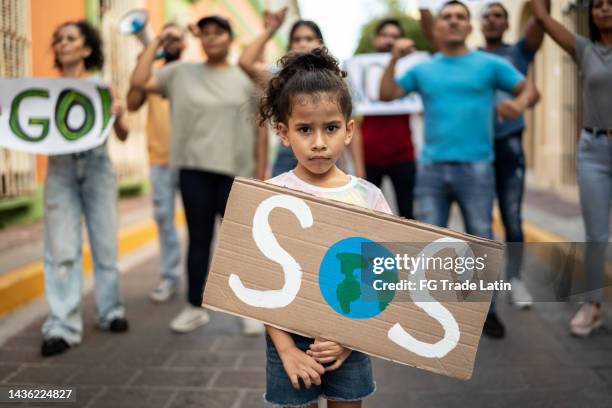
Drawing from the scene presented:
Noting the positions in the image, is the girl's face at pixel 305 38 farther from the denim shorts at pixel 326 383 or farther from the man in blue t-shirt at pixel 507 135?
the denim shorts at pixel 326 383

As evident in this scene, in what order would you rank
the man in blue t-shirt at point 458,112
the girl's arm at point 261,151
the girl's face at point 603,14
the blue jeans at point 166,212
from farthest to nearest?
the blue jeans at point 166,212 < the girl's arm at point 261,151 < the man in blue t-shirt at point 458,112 < the girl's face at point 603,14

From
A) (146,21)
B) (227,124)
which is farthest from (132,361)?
(146,21)

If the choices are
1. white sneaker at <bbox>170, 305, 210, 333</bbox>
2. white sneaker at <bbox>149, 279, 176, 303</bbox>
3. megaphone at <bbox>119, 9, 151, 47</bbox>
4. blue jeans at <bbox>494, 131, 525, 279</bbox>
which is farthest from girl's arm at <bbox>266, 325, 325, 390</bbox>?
white sneaker at <bbox>149, 279, 176, 303</bbox>

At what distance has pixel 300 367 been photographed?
1938 millimetres

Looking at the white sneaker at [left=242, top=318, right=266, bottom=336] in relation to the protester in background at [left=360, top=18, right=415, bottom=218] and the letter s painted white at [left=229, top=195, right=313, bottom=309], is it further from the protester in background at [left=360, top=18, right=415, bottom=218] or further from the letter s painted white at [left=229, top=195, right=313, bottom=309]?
the letter s painted white at [left=229, top=195, right=313, bottom=309]

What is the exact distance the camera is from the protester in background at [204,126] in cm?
406

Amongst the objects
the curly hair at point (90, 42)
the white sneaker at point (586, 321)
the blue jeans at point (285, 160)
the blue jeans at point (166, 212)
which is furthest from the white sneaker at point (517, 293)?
the blue jeans at point (166, 212)

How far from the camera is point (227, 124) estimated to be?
162 inches

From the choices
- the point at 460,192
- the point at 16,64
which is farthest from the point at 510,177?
the point at 16,64

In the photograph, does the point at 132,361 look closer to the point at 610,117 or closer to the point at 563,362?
the point at 563,362

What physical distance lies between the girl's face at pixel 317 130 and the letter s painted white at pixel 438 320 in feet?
1.44

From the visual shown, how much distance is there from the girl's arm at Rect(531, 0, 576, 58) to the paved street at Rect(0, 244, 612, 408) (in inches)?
66.6

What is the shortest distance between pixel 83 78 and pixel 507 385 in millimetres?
2876

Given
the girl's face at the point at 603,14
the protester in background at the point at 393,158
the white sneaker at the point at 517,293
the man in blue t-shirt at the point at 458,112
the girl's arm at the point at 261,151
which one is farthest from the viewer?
the protester in background at the point at 393,158
